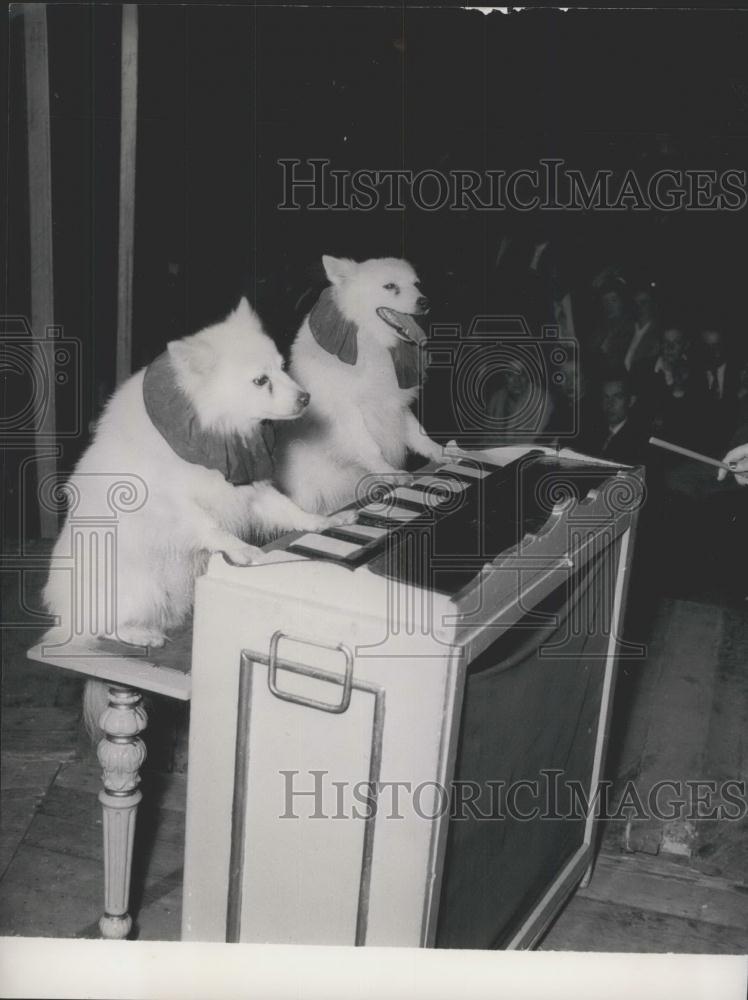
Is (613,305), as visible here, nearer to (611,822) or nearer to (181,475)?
(181,475)

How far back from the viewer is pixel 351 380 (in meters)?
→ 2.22

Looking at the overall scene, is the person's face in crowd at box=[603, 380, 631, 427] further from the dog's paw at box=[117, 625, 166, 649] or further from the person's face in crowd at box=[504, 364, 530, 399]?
the dog's paw at box=[117, 625, 166, 649]

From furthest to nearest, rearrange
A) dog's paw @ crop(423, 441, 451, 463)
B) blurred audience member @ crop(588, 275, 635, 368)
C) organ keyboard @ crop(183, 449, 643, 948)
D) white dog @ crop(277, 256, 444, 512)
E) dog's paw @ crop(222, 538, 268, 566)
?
1. dog's paw @ crop(423, 441, 451, 463)
2. blurred audience member @ crop(588, 275, 635, 368)
3. white dog @ crop(277, 256, 444, 512)
4. dog's paw @ crop(222, 538, 268, 566)
5. organ keyboard @ crop(183, 449, 643, 948)

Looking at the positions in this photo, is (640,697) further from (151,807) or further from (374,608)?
(374,608)

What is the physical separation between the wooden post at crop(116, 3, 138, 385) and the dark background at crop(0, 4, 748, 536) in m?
0.01

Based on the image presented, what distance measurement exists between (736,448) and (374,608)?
3.18ft

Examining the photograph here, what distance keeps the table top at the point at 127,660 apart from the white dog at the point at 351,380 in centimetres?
47

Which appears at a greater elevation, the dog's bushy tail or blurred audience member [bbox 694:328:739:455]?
blurred audience member [bbox 694:328:739:455]

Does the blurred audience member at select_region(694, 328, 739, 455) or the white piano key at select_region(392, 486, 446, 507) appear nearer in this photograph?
the white piano key at select_region(392, 486, 446, 507)

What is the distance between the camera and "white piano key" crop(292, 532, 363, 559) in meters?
1.60

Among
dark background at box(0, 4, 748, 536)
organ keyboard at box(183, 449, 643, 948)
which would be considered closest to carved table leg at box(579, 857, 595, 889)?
organ keyboard at box(183, 449, 643, 948)

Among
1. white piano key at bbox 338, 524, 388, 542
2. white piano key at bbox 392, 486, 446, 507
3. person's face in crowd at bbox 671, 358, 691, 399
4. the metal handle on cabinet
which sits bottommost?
the metal handle on cabinet

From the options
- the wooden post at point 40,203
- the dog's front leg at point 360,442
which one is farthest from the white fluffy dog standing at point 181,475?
the dog's front leg at point 360,442

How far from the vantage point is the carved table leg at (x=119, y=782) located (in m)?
1.81
